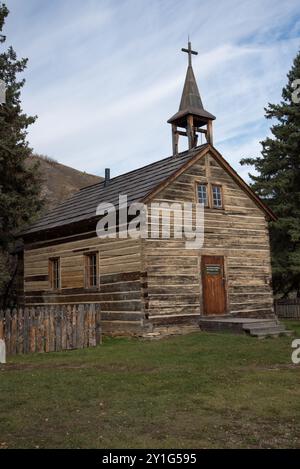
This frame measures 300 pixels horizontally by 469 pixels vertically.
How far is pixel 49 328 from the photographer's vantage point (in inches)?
567

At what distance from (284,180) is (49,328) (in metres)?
16.8

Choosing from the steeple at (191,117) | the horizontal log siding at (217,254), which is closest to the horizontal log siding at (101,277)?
the horizontal log siding at (217,254)

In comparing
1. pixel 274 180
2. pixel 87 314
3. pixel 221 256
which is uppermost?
pixel 274 180

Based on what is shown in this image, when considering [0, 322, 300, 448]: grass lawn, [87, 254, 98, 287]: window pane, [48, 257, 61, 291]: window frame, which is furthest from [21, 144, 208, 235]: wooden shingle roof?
[0, 322, 300, 448]: grass lawn

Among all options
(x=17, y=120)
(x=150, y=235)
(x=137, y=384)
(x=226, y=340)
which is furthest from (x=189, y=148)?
(x=137, y=384)

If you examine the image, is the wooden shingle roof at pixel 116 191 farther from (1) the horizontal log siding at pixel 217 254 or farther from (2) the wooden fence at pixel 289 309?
(2) the wooden fence at pixel 289 309

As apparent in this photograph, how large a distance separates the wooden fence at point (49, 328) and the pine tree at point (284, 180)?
13.3 m

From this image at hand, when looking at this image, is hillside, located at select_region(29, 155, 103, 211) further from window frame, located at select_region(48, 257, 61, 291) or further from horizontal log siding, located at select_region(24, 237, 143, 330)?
window frame, located at select_region(48, 257, 61, 291)

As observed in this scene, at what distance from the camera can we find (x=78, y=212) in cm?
2088

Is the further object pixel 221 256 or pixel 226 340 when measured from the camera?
pixel 221 256

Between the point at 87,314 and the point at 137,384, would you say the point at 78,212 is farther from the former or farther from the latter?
the point at 137,384

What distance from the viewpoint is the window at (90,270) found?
1958 cm

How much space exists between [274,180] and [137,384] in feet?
65.9
